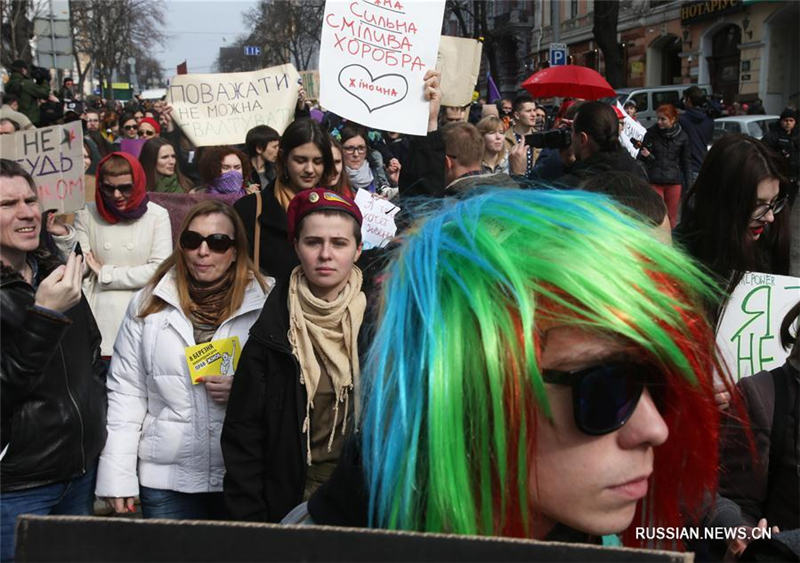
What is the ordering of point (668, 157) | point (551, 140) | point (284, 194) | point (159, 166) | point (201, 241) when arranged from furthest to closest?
point (668, 157) < point (159, 166) < point (551, 140) < point (284, 194) < point (201, 241)

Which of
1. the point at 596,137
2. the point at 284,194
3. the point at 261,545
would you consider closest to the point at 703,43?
the point at 596,137

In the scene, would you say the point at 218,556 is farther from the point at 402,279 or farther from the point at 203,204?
the point at 203,204

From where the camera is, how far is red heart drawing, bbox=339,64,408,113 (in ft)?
14.2

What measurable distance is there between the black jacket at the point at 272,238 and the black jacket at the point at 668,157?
6.56 meters

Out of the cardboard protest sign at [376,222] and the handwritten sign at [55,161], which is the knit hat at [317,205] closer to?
the cardboard protest sign at [376,222]

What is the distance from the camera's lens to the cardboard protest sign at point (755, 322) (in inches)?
91.6

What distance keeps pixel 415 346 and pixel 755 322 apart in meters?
1.69

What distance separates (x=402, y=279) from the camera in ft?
3.80

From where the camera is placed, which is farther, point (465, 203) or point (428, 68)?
point (428, 68)

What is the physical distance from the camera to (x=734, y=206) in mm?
2697

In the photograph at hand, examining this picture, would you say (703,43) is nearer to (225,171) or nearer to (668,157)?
(668,157)

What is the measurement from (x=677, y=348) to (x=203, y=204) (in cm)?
237

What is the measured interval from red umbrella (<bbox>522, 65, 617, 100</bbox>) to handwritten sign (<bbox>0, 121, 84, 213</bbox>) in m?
6.51

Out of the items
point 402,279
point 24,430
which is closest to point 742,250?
point 402,279
